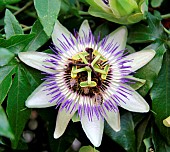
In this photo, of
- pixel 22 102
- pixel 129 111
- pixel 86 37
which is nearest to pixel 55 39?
pixel 86 37

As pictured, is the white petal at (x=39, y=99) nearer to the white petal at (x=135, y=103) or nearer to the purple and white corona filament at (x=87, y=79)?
the purple and white corona filament at (x=87, y=79)

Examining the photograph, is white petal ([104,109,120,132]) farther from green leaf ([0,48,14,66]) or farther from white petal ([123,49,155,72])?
green leaf ([0,48,14,66])

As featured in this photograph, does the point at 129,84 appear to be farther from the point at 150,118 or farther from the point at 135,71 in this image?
Result: the point at 150,118

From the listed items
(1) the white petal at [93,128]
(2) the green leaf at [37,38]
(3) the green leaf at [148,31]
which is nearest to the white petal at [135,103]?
(1) the white petal at [93,128]

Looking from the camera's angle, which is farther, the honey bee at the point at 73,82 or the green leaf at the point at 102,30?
the green leaf at the point at 102,30

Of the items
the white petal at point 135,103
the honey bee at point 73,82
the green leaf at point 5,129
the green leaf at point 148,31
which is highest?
the green leaf at point 5,129

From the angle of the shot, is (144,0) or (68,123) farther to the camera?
(68,123)

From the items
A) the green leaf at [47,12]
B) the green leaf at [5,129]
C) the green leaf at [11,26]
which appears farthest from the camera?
the green leaf at [11,26]
